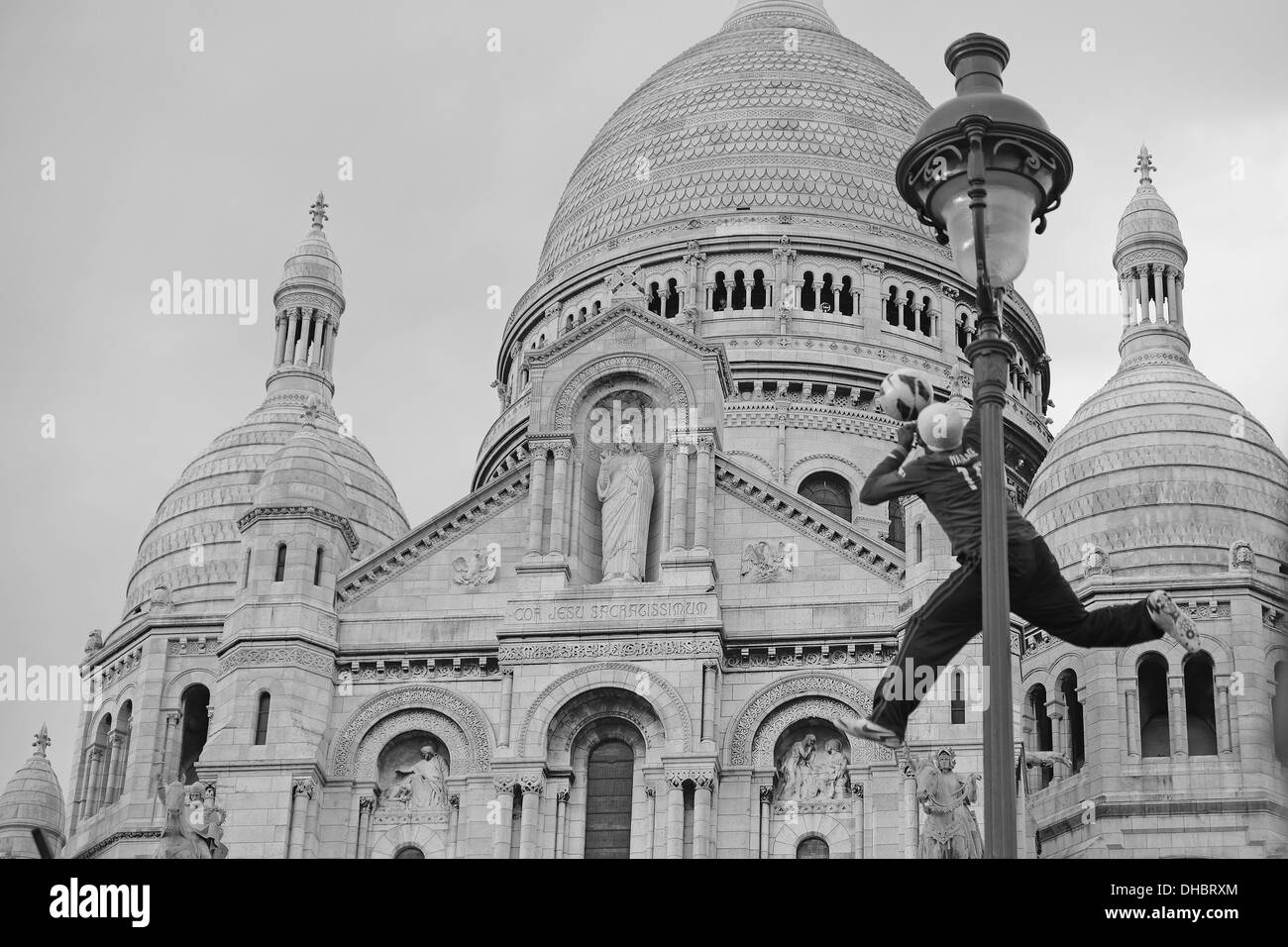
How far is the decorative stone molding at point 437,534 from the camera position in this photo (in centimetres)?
4369

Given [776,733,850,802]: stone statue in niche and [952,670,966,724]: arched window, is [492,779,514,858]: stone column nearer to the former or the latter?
[776,733,850,802]: stone statue in niche

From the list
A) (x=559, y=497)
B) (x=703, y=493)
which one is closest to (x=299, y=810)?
(x=559, y=497)

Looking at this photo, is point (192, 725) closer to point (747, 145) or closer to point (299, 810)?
point (299, 810)

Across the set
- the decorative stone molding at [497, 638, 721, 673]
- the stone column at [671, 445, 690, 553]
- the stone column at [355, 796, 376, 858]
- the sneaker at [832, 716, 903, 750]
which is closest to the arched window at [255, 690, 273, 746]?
the stone column at [355, 796, 376, 858]

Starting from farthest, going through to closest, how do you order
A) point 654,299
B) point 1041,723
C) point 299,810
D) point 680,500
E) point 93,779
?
point 654,299 < point 93,779 < point 1041,723 < point 680,500 < point 299,810

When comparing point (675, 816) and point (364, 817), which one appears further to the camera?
point (364, 817)

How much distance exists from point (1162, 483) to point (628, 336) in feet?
50.7

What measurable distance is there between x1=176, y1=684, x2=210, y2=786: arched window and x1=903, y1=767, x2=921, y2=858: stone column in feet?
58.5

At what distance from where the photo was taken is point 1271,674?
50.5 metres

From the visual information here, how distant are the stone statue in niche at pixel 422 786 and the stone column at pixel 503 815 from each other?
1631 mm

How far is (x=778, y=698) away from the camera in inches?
1634

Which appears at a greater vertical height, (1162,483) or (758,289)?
(758,289)
